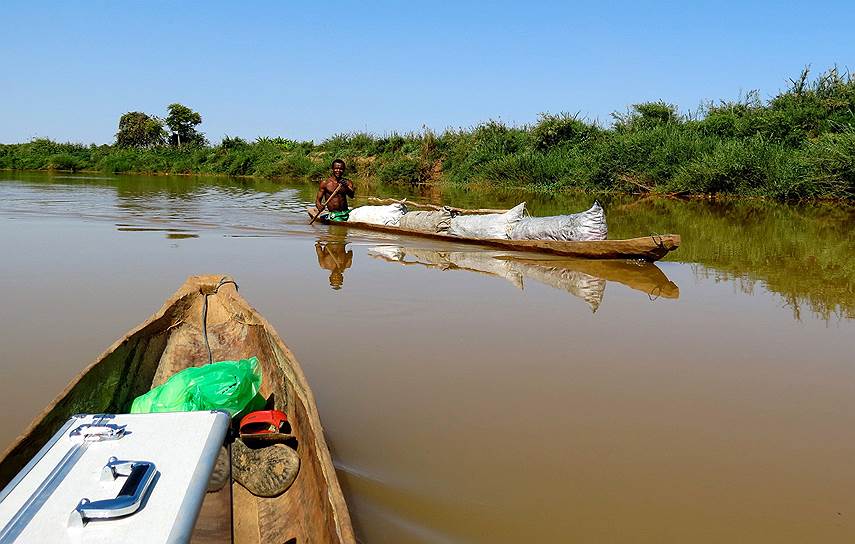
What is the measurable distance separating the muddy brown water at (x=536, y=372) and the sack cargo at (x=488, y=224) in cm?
65

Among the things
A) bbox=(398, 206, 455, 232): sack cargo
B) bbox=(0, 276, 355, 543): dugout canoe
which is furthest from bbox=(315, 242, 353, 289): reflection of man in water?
bbox=(0, 276, 355, 543): dugout canoe

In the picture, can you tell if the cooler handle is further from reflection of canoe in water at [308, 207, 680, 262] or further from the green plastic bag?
reflection of canoe in water at [308, 207, 680, 262]

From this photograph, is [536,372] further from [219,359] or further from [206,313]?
[206,313]

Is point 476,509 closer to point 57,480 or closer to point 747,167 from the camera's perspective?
point 57,480

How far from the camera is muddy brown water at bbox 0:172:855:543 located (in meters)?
2.45

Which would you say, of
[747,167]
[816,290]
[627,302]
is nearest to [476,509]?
[627,302]

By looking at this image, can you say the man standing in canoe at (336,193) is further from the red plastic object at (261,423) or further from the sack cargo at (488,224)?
the red plastic object at (261,423)

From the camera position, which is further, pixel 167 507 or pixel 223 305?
pixel 223 305

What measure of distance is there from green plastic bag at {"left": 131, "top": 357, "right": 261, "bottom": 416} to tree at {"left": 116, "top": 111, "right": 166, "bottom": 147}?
144 feet

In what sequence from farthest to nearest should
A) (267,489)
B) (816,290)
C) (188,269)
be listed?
(188,269), (816,290), (267,489)

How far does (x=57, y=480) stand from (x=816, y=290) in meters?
6.59

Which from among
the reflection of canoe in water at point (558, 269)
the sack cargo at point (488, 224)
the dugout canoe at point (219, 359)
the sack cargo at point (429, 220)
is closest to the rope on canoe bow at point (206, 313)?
the dugout canoe at point (219, 359)

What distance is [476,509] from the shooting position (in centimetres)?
241

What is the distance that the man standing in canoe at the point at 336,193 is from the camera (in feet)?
36.5
